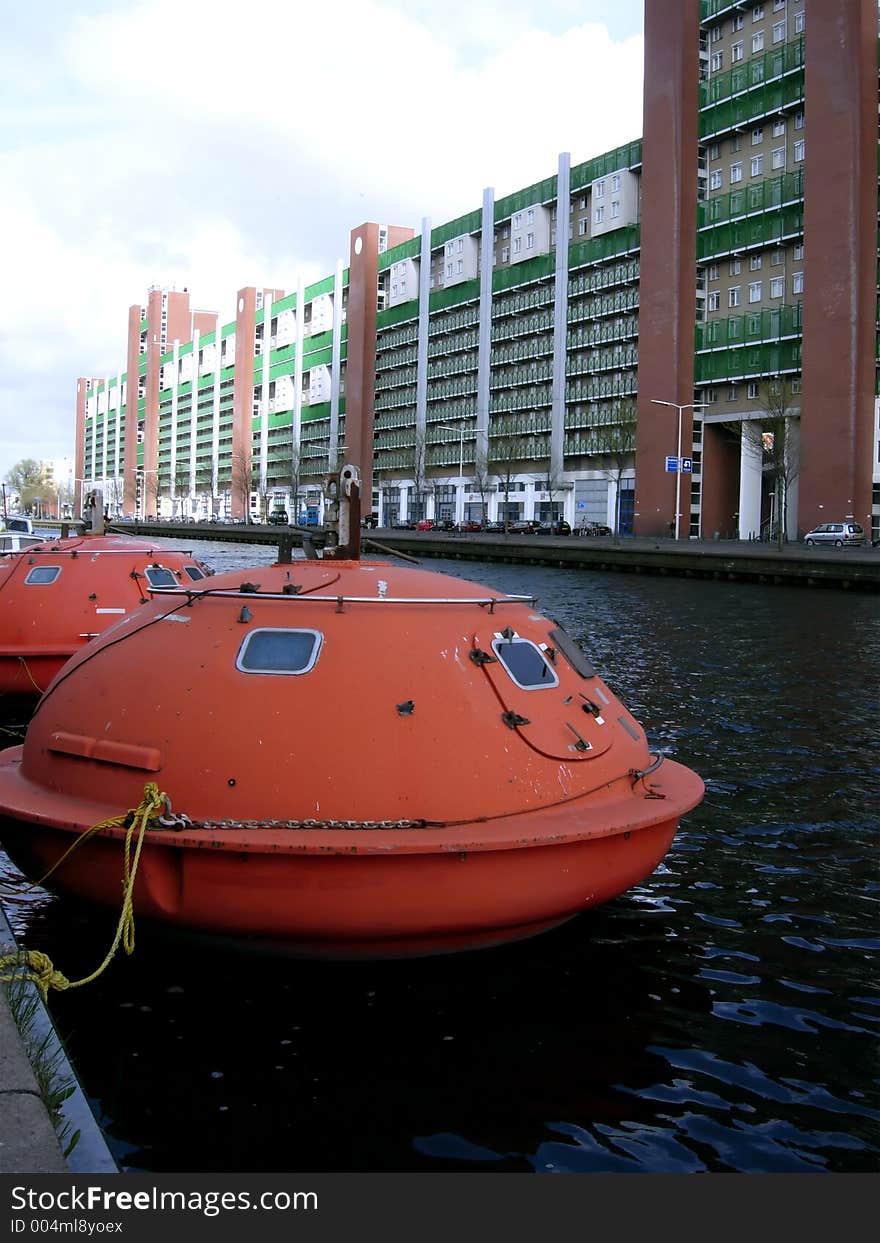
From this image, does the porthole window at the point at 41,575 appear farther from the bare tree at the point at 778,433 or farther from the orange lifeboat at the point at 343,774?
the bare tree at the point at 778,433

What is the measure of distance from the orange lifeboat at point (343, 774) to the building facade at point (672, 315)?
193 feet

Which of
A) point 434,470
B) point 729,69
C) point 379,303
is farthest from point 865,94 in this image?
point 379,303

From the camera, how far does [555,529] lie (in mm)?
93250

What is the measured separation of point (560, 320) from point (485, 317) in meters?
12.5

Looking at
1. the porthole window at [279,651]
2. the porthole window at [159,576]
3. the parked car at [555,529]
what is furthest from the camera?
the parked car at [555,529]

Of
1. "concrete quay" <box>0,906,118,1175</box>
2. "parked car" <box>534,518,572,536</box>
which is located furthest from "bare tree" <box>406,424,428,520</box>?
"concrete quay" <box>0,906,118,1175</box>

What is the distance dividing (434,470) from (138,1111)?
11285 centimetres

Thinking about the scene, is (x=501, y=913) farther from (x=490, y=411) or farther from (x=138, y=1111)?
(x=490, y=411)

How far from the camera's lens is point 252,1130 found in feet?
17.5

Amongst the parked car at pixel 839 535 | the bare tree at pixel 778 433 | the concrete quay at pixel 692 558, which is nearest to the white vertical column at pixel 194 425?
the concrete quay at pixel 692 558

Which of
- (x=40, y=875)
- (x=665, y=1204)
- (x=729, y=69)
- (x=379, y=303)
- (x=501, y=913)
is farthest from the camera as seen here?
(x=379, y=303)

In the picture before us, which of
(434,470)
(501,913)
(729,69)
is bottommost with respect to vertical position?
(501,913)

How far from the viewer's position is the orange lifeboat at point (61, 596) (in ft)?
49.5

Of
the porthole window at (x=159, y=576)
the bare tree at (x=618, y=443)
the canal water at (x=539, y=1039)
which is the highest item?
the bare tree at (x=618, y=443)
